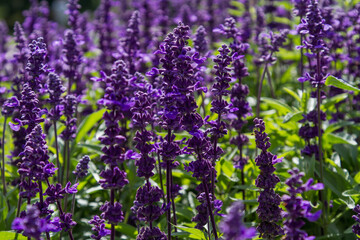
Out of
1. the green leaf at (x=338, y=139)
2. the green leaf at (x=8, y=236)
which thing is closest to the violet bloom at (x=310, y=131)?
the green leaf at (x=338, y=139)

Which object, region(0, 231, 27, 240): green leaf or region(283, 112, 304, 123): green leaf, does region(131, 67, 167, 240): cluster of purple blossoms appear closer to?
region(0, 231, 27, 240): green leaf

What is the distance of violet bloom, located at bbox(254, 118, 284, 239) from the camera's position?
3258mm

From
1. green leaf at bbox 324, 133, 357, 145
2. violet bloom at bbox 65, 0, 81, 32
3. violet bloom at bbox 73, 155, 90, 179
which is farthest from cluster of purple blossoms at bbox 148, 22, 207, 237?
violet bloom at bbox 65, 0, 81, 32

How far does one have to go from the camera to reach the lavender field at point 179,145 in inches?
123

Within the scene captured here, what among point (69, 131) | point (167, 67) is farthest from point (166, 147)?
point (69, 131)

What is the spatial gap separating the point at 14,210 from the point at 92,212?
116 cm

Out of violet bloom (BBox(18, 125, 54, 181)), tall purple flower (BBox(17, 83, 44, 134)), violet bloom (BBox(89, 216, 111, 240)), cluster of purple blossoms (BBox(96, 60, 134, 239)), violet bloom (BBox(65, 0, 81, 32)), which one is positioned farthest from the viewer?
violet bloom (BBox(65, 0, 81, 32))

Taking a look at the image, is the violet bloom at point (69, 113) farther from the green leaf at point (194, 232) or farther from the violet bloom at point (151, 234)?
the green leaf at point (194, 232)

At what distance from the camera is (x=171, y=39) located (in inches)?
125

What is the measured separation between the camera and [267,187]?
328cm

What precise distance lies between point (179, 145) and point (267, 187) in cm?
175

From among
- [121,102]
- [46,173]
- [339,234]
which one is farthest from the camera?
[339,234]

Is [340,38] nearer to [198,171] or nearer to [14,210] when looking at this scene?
[198,171]

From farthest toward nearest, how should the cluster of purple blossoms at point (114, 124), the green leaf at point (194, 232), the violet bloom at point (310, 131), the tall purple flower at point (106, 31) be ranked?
the tall purple flower at point (106, 31), the violet bloom at point (310, 131), the green leaf at point (194, 232), the cluster of purple blossoms at point (114, 124)
